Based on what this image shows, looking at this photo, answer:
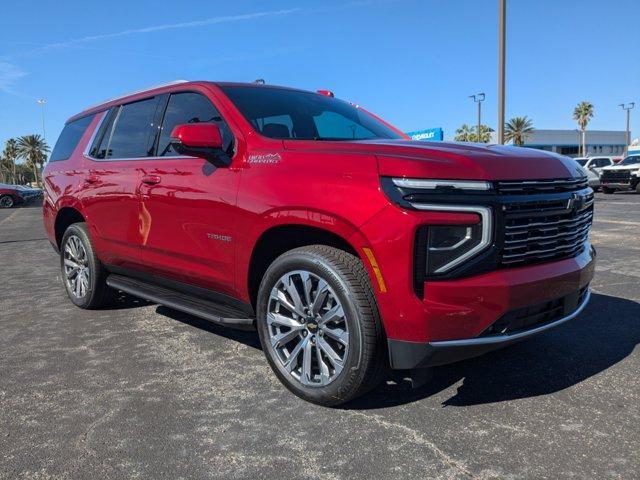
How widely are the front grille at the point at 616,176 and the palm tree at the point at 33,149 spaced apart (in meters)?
83.6

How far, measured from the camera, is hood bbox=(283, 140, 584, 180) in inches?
102

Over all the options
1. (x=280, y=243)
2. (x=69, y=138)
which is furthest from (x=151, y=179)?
(x=69, y=138)

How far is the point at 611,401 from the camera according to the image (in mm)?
2996

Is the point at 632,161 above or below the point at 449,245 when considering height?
above

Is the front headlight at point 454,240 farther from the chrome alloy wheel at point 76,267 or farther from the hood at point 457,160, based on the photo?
the chrome alloy wheel at point 76,267

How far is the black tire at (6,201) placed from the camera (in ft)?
92.2

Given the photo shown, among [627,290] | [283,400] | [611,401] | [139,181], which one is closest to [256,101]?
[139,181]

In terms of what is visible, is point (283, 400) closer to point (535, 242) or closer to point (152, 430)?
point (152, 430)

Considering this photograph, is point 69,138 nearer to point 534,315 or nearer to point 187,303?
point 187,303

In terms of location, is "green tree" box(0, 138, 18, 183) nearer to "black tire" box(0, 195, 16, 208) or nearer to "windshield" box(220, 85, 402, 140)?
"black tire" box(0, 195, 16, 208)

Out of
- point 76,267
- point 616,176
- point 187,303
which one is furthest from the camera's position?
point 616,176

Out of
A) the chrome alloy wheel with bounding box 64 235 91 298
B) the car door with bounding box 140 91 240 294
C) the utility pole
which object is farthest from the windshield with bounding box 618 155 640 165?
the car door with bounding box 140 91 240 294

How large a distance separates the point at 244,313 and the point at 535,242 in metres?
1.79

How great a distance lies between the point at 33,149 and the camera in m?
86.4
